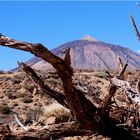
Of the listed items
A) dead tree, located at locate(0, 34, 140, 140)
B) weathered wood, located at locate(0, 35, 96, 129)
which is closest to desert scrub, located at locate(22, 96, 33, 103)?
dead tree, located at locate(0, 34, 140, 140)

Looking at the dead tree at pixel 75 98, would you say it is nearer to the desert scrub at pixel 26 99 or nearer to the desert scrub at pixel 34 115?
the desert scrub at pixel 34 115

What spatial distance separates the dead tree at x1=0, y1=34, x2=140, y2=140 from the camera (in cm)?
493

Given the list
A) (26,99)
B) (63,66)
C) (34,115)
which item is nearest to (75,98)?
(63,66)

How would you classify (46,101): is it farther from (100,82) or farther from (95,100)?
(95,100)

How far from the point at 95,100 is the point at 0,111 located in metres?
12.2

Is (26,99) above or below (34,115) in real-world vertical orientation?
above

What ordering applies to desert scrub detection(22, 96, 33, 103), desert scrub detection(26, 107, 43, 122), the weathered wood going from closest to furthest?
the weathered wood < desert scrub detection(26, 107, 43, 122) < desert scrub detection(22, 96, 33, 103)

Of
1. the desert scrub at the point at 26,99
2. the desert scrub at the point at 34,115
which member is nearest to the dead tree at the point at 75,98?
the desert scrub at the point at 34,115

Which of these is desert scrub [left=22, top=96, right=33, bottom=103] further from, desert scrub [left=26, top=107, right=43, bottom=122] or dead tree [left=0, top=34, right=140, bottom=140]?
dead tree [left=0, top=34, right=140, bottom=140]

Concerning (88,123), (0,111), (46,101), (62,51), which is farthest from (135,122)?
(46,101)

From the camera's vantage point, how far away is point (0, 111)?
61.3 ft

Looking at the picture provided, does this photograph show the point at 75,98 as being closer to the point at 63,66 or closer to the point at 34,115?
the point at 63,66

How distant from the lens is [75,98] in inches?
221

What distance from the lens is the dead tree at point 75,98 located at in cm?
493
